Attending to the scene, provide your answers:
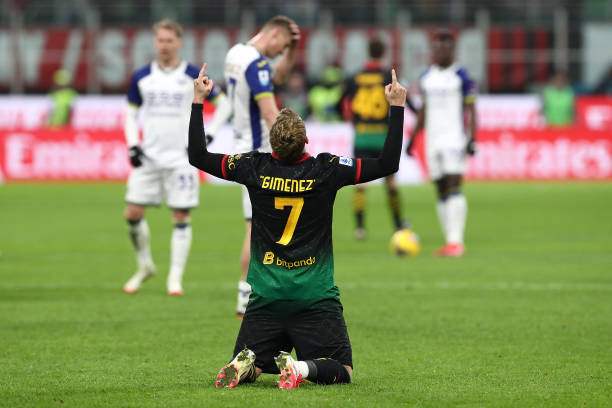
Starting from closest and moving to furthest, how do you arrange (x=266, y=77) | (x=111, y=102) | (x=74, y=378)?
1. (x=74, y=378)
2. (x=266, y=77)
3. (x=111, y=102)

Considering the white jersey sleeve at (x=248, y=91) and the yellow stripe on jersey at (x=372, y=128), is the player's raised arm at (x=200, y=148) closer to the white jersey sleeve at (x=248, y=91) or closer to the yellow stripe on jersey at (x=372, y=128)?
the white jersey sleeve at (x=248, y=91)

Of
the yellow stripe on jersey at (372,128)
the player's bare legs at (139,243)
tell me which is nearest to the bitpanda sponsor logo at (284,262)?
the player's bare legs at (139,243)

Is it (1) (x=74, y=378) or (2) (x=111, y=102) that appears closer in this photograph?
(1) (x=74, y=378)

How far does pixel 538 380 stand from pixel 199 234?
10008 mm

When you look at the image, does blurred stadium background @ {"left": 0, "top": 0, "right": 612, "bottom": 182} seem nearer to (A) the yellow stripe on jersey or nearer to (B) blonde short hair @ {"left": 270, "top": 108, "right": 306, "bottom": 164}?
(A) the yellow stripe on jersey

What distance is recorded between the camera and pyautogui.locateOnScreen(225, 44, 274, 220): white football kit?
8.20 meters

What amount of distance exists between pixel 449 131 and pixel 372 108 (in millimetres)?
1579

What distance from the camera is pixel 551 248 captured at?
13.6m

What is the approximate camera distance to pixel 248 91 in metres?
8.36

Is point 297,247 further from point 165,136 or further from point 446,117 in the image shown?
point 446,117

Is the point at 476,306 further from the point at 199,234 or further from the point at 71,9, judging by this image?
the point at 71,9

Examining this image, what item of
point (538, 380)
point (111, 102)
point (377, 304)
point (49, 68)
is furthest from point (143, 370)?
point (49, 68)

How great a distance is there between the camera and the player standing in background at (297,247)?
19.0 feet

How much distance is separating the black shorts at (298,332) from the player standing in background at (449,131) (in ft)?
23.7
